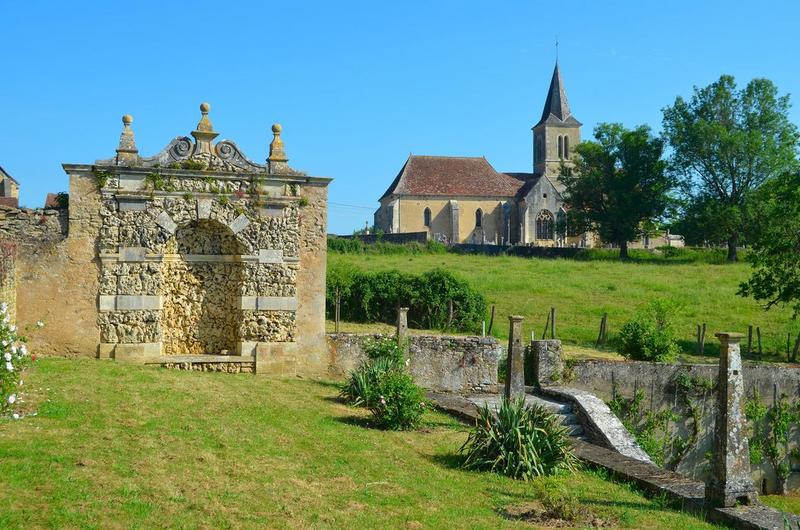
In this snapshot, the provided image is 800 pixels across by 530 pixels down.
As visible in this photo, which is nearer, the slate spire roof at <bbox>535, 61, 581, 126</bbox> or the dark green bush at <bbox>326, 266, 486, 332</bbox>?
the dark green bush at <bbox>326, 266, 486, 332</bbox>

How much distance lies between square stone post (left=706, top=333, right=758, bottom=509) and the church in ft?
185

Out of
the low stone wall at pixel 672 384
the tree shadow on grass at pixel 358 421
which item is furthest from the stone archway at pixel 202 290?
the low stone wall at pixel 672 384

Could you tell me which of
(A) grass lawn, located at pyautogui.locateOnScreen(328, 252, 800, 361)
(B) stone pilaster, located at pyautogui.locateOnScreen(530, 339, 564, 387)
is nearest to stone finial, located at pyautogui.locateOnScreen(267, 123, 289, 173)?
(B) stone pilaster, located at pyautogui.locateOnScreen(530, 339, 564, 387)

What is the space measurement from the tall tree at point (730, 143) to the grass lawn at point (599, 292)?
24.4 ft

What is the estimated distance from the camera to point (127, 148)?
14969mm

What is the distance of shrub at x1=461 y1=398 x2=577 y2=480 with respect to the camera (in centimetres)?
991

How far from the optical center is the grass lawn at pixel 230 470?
703 centimetres

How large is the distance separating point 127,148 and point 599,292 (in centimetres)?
2291

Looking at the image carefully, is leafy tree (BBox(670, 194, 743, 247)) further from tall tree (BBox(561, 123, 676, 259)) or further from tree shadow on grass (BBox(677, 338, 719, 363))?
tree shadow on grass (BBox(677, 338, 719, 363))

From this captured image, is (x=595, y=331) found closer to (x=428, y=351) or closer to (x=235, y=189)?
(x=428, y=351)

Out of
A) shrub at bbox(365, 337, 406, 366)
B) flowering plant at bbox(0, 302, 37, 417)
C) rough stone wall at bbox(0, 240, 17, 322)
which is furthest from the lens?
shrub at bbox(365, 337, 406, 366)

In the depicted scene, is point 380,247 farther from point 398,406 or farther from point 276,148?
point 398,406

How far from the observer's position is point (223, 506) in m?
7.25

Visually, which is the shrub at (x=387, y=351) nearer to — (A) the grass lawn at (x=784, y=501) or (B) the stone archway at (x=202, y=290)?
(B) the stone archway at (x=202, y=290)
